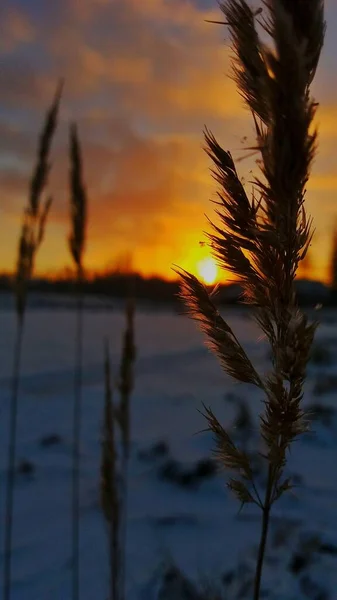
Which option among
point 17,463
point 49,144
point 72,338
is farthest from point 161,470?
point 72,338

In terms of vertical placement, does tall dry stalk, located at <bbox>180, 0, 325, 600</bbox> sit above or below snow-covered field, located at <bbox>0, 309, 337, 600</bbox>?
above

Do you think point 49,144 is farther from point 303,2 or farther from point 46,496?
point 46,496

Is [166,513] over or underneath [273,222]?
underneath

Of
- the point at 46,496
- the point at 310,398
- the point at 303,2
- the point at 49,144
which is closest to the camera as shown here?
the point at 303,2

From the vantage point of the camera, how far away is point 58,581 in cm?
372

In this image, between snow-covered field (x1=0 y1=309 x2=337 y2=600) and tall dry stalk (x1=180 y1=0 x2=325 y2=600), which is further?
snow-covered field (x1=0 y1=309 x2=337 y2=600)

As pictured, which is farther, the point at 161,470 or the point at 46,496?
the point at 161,470

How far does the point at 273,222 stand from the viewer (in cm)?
96

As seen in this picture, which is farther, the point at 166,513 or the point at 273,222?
the point at 166,513

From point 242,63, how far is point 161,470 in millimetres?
5743

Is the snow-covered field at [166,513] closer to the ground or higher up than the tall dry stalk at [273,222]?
closer to the ground

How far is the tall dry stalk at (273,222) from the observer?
2.81 ft

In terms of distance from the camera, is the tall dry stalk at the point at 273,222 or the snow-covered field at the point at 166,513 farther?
the snow-covered field at the point at 166,513

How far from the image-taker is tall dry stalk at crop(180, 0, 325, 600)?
2.81ft
